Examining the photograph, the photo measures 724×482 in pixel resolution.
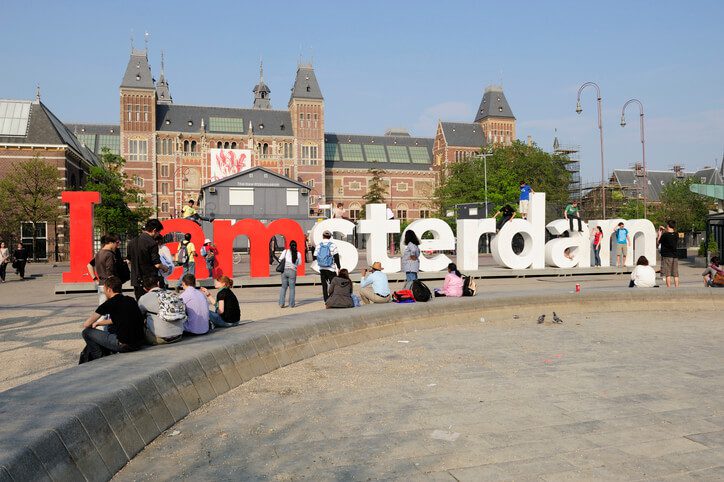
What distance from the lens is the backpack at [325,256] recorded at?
491 inches

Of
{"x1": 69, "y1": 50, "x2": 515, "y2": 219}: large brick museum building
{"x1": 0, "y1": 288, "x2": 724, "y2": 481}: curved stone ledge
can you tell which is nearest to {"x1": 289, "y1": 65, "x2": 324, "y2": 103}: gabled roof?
{"x1": 69, "y1": 50, "x2": 515, "y2": 219}: large brick museum building

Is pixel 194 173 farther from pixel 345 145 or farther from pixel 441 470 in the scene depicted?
pixel 441 470

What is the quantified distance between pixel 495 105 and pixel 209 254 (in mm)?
78031

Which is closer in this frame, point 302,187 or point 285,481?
point 285,481

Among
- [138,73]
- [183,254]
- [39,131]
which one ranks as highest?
[138,73]

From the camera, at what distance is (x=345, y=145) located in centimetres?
9312

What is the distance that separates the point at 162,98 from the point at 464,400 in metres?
107

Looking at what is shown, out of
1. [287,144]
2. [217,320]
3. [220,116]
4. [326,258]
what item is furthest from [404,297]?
[220,116]

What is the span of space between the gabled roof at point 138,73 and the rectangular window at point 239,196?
3360 centimetres

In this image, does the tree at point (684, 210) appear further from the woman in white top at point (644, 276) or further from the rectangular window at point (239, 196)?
the woman in white top at point (644, 276)

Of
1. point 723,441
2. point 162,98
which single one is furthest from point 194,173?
point 723,441

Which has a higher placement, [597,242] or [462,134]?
[462,134]

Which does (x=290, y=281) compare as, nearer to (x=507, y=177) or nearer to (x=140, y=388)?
(x=140, y=388)

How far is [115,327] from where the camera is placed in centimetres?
593
